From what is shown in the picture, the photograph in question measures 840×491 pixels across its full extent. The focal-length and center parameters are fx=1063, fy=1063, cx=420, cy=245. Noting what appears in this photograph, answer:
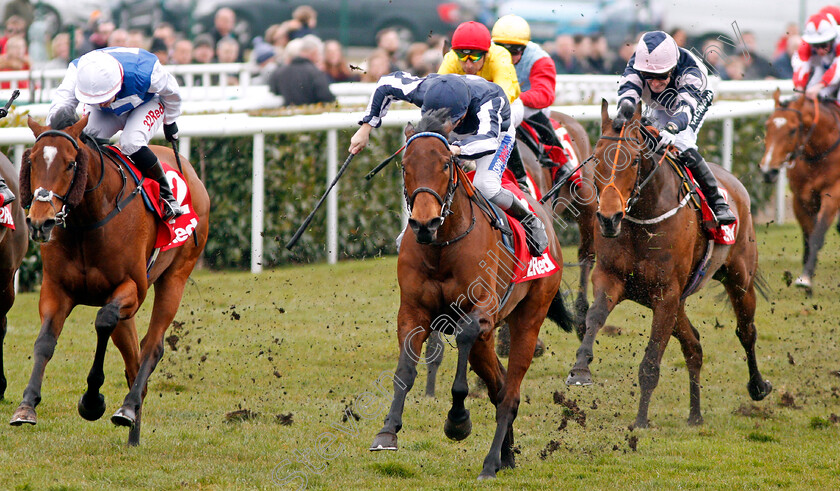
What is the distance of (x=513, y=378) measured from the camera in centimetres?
511

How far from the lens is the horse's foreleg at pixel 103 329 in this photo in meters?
4.84

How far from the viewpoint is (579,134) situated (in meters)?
8.74

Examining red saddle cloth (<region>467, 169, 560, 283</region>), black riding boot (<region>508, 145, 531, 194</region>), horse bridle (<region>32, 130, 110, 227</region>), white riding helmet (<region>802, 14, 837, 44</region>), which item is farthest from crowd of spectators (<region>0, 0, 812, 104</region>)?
horse bridle (<region>32, 130, 110, 227</region>)

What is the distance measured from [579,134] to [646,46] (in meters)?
2.50

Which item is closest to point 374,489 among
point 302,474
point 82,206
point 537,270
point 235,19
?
point 302,474

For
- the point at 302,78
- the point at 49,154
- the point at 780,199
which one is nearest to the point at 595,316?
the point at 49,154

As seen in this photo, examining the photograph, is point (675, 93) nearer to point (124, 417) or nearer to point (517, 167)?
point (517, 167)

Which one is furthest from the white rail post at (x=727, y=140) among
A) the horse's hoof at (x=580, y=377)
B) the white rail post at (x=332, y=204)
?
the horse's hoof at (x=580, y=377)

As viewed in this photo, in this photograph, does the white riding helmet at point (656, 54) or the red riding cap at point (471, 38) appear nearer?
the red riding cap at point (471, 38)

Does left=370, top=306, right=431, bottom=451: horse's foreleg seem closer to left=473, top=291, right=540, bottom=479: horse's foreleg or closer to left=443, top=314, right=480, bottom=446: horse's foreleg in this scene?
left=443, top=314, right=480, bottom=446: horse's foreleg

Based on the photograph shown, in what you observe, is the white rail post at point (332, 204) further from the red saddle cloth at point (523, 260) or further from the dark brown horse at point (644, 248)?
the red saddle cloth at point (523, 260)

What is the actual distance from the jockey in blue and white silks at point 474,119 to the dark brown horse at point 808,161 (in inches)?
204

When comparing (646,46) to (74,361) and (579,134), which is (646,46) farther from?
(74,361)

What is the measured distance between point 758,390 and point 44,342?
14.2ft
